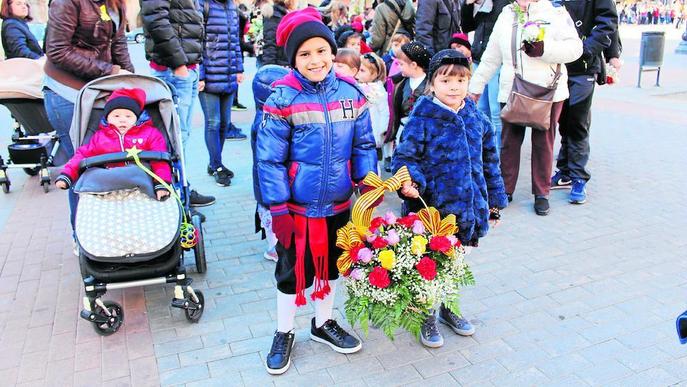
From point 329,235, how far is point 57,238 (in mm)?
3085

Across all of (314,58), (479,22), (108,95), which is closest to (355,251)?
(314,58)

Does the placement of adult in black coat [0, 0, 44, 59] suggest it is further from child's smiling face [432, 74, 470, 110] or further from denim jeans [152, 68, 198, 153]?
child's smiling face [432, 74, 470, 110]

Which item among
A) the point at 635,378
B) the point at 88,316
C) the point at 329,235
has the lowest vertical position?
the point at 635,378

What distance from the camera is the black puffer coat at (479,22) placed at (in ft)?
20.5

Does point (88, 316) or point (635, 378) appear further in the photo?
point (88, 316)

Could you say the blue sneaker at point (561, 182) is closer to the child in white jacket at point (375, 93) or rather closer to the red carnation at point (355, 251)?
the child in white jacket at point (375, 93)

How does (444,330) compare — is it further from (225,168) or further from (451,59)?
(225,168)

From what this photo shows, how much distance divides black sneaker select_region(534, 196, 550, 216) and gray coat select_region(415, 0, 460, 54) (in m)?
2.07

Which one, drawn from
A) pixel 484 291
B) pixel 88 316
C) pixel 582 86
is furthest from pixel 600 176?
pixel 88 316

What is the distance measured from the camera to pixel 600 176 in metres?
6.56

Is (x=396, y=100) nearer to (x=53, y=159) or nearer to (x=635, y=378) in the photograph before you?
(x=635, y=378)

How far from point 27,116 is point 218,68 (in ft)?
7.65

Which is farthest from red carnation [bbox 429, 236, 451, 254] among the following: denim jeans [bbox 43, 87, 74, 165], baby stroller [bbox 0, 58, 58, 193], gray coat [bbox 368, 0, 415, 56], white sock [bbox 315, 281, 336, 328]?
gray coat [bbox 368, 0, 415, 56]

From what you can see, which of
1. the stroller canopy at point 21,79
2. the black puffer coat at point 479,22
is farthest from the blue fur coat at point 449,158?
the stroller canopy at point 21,79
